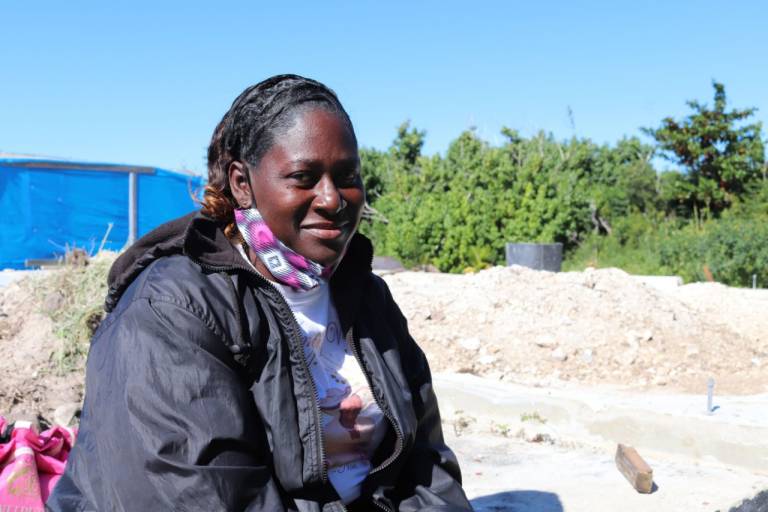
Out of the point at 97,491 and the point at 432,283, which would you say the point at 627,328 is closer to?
the point at 432,283

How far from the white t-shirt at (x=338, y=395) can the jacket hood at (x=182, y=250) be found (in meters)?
0.09

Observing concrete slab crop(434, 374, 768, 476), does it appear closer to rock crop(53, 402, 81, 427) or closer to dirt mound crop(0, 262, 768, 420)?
dirt mound crop(0, 262, 768, 420)

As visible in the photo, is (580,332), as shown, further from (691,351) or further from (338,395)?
(338,395)

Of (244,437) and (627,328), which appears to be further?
(627,328)

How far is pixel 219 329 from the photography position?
62.4 inches

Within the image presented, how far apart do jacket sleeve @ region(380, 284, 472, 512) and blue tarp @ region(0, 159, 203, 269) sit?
27.2 feet

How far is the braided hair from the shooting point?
1750 millimetres

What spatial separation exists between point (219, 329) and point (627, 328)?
5.96 m

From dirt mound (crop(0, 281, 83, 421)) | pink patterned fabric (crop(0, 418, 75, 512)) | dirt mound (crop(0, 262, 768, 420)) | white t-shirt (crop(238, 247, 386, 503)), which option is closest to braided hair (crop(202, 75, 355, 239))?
white t-shirt (crop(238, 247, 386, 503))

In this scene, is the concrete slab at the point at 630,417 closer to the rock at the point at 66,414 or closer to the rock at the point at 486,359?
the rock at the point at 486,359

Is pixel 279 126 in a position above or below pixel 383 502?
above

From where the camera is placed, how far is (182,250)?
5.66 feet

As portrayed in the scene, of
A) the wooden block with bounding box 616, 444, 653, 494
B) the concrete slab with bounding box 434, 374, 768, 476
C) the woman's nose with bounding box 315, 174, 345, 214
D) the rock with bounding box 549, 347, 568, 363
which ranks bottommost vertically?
the rock with bounding box 549, 347, 568, 363

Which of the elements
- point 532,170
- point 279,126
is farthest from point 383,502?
point 532,170
